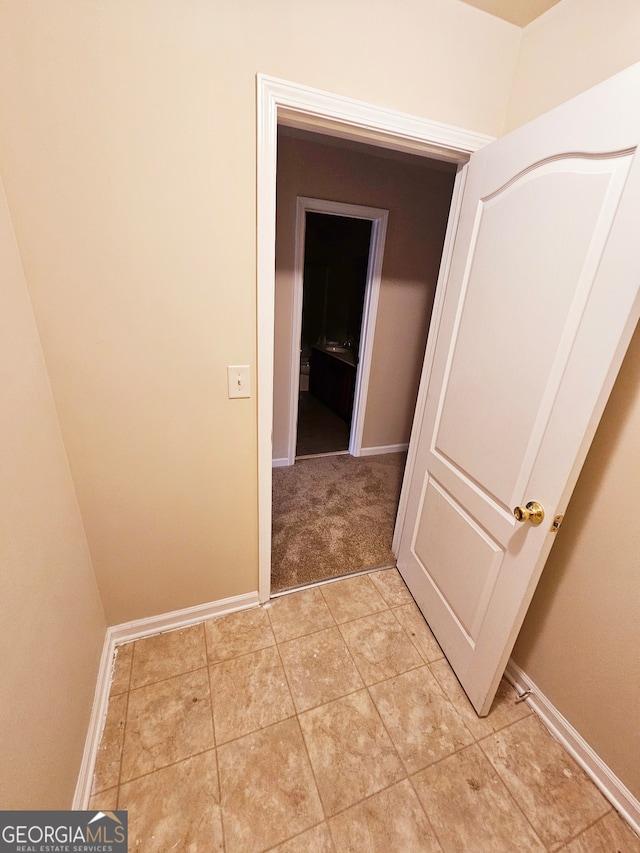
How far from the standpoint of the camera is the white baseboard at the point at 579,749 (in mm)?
1030

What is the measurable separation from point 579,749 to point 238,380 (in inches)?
71.0

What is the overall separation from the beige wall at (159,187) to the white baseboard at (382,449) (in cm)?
202

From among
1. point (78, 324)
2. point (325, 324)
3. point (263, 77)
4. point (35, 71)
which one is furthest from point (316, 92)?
point (325, 324)

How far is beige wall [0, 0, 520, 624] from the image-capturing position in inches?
34.0

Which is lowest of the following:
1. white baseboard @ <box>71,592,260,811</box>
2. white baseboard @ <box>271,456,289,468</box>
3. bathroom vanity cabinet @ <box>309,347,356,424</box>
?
white baseboard @ <box>71,592,260,811</box>

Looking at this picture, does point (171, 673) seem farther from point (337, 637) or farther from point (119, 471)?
point (119, 471)

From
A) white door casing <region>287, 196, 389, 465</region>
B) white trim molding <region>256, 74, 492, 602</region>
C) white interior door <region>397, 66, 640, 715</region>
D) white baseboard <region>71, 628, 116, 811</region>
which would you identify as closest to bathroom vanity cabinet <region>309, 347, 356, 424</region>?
white door casing <region>287, 196, 389, 465</region>

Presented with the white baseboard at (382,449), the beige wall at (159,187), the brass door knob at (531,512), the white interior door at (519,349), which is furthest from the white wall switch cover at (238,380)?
the white baseboard at (382,449)

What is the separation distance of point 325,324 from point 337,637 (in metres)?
4.22

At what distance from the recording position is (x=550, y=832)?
1.00 m

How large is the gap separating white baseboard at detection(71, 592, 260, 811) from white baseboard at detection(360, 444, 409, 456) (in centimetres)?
188

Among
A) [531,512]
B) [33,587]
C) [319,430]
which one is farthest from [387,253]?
[33,587]

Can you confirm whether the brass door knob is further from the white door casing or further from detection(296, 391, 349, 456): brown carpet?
detection(296, 391, 349, 456): brown carpet

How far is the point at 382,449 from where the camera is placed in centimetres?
334
